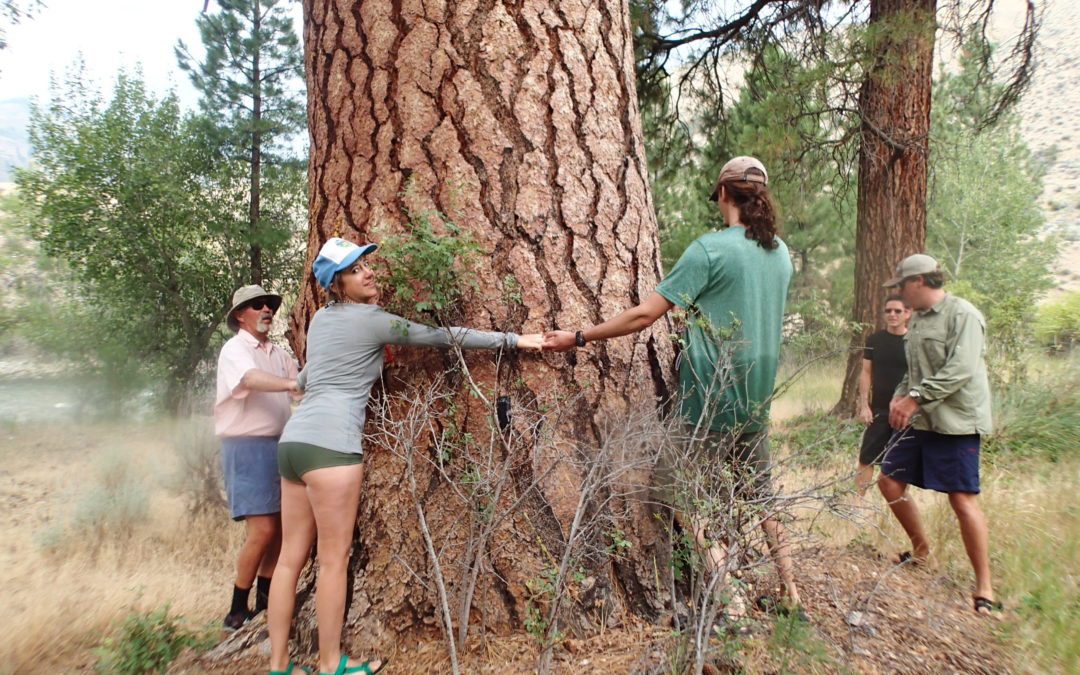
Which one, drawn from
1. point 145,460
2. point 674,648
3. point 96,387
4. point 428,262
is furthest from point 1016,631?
point 96,387

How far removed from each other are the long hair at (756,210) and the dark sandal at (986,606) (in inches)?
76.9

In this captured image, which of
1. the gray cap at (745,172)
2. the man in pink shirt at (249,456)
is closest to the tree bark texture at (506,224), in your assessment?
the gray cap at (745,172)

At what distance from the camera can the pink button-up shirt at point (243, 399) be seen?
120 inches

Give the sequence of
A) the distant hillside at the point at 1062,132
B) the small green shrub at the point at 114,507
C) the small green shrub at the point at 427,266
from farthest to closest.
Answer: the distant hillside at the point at 1062,132 < the small green shrub at the point at 114,507 < the small green shrub at the point at 427,266

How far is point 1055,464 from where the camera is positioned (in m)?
5.49

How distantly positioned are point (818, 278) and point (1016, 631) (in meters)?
13.9

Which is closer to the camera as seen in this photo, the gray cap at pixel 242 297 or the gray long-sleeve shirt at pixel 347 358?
the gray long-sleeve shirt at pixel 347 358

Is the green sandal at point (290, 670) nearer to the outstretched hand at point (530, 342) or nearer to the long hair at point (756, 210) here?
the outstretched hand at point (530, 342)

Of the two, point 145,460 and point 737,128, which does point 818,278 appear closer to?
point 737,128

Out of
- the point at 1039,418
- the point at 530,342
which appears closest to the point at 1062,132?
the point at 1039,418

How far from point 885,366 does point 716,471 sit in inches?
106

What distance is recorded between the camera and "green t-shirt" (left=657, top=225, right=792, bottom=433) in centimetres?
229

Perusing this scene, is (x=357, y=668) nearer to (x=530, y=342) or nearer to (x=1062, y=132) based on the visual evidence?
(x=530, y=342)

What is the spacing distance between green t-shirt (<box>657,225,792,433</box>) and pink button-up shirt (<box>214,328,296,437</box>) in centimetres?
206
